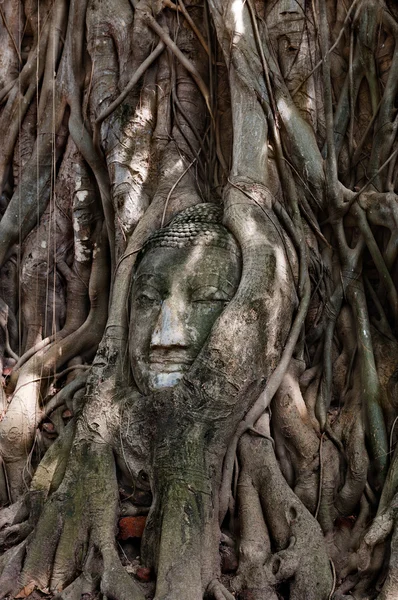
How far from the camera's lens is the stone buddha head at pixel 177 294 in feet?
12.5

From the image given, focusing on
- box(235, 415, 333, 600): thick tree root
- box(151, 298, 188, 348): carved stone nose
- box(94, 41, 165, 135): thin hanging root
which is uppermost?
box(94, 41, 165, 135): thin hanging root

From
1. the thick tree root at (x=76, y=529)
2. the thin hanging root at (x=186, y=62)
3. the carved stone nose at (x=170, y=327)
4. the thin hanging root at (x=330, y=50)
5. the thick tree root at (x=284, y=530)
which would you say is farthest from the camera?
the thin hanging root at (x=186, y=62)

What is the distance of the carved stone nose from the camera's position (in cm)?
381

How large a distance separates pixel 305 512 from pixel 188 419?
649mm

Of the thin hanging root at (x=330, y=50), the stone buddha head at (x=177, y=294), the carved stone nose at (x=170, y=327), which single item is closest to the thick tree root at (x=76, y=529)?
the stone buddha head at (x=177, y=294)

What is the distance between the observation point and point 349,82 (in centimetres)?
473

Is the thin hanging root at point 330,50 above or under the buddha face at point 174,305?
above

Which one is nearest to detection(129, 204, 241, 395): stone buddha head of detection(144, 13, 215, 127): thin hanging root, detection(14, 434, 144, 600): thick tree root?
detection(14, 434, 144, 600): thick tree root

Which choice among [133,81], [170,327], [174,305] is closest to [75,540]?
[170,327]

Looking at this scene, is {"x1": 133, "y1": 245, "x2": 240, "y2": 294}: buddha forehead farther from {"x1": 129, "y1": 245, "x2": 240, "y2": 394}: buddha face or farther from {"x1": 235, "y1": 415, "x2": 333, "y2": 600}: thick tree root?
{"x1": 235, "y1": 415, "x2": 333, "y2": 600}: thick tree root

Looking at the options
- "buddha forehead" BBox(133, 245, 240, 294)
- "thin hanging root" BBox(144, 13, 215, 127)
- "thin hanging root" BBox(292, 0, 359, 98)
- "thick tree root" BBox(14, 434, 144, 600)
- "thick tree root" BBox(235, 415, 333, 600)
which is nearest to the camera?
"thick tree root" BBox(235, 415, 333, 600)

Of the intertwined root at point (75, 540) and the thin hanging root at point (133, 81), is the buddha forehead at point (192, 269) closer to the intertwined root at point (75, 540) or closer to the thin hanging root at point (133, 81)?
the intertwined root at point (75, 540)

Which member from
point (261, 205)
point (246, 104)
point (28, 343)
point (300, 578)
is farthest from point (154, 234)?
point (300, 578)

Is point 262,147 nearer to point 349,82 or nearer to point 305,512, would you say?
point 349,82
